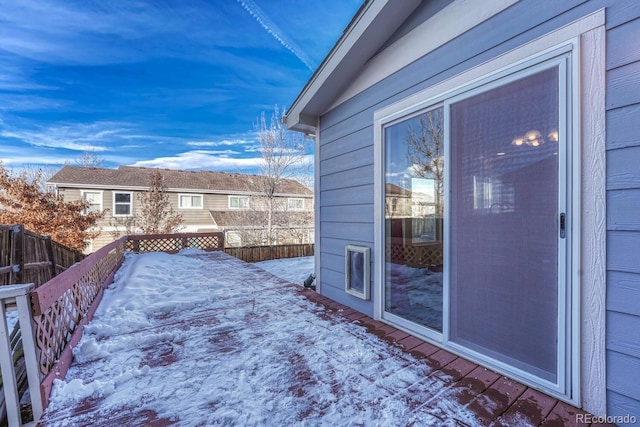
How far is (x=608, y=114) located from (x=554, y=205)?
50cm

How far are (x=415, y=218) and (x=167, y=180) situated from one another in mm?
13085

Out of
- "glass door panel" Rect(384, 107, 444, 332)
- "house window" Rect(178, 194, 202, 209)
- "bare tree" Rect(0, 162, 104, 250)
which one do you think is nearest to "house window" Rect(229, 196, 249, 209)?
"house window" Rect(178, 194, 202, 209)

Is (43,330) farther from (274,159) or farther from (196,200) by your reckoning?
(196,200)

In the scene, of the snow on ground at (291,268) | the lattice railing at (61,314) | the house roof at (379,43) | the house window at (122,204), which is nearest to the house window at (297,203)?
the snow on ground at (291,268)

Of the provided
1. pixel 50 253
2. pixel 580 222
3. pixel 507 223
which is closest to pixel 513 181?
pixel 507 223

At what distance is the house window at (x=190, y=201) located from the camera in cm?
1282

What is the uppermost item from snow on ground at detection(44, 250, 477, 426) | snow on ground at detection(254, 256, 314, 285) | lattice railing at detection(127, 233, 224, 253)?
lattice railing at detection(127, 233, 224, 253)

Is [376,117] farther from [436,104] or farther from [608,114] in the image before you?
[608,114]

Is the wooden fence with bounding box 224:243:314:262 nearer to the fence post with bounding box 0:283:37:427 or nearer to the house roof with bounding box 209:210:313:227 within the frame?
the house roof with bounding box 209:210:313:227

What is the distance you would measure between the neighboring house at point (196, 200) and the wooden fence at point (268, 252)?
1499 mm

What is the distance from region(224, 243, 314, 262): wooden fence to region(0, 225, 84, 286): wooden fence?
12.5ft


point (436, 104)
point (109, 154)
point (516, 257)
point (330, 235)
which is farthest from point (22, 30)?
point (109, 154)

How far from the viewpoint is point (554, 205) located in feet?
5.27

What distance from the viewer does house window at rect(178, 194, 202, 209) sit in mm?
12820
